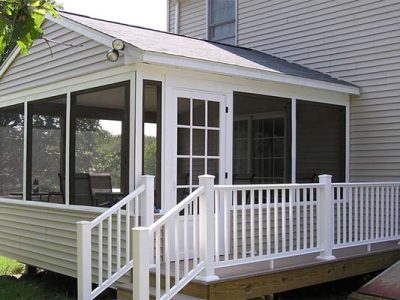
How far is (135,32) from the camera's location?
712cm

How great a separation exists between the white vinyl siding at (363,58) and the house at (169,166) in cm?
29

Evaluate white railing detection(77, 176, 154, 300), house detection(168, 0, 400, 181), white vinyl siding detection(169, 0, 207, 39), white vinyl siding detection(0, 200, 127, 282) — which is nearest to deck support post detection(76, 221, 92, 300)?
white railing detection(77, 176, 154, 300)

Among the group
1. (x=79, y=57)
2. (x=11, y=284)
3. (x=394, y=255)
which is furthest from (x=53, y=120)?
(x=394, y=255)

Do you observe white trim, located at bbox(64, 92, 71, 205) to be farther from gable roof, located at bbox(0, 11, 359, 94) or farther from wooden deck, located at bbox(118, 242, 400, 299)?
wooden deck, located at bbox(118, 242, 400, 299)

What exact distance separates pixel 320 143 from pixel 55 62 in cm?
441

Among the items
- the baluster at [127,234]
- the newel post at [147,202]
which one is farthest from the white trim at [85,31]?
the baluster at [127,234]

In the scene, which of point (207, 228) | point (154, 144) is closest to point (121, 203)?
point (154, 144)

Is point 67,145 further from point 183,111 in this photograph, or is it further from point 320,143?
point 320,143

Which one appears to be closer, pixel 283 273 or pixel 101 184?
pixel 283 273

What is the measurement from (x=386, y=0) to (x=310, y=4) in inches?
57.6

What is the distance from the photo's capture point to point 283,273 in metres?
5.71

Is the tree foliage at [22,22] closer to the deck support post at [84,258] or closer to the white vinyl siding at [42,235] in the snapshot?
the deck support post at [84,258]

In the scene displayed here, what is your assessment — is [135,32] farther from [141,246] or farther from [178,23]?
[178,23]

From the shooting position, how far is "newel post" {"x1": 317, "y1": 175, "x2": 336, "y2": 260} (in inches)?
242
